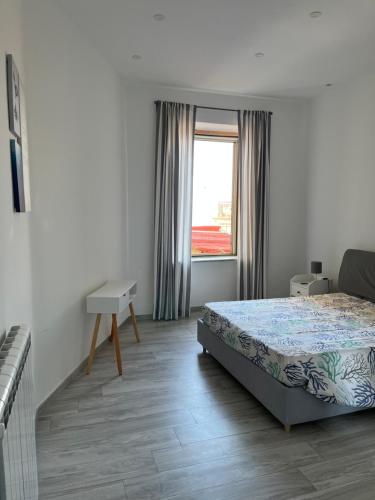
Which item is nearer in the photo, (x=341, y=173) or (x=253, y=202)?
(x=341, y=173)

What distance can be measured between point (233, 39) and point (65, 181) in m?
1.98

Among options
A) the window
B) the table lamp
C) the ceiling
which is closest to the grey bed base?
the table lamp

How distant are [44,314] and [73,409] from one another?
721 millimetres

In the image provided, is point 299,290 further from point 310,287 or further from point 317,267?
point 317,267

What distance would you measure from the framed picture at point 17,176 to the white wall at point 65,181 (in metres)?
0.43

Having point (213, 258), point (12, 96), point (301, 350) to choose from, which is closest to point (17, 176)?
point (12, 96)

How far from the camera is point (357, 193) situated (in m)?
4.14

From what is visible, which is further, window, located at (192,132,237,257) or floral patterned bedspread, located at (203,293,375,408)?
window, located at (192,132,237,257)

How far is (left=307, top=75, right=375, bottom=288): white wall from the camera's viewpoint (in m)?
3.98

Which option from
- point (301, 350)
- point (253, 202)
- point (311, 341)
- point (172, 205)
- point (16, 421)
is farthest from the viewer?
point (253, 202)

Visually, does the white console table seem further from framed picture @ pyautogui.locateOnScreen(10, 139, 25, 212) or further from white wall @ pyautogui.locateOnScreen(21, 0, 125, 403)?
framed picture @ pyautogui.locateOnScreen(10, 139, 25, 212)

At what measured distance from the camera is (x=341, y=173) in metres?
4.40

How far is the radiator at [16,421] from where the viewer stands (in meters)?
1.04

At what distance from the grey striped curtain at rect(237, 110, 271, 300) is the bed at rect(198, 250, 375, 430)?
1.21 metres
